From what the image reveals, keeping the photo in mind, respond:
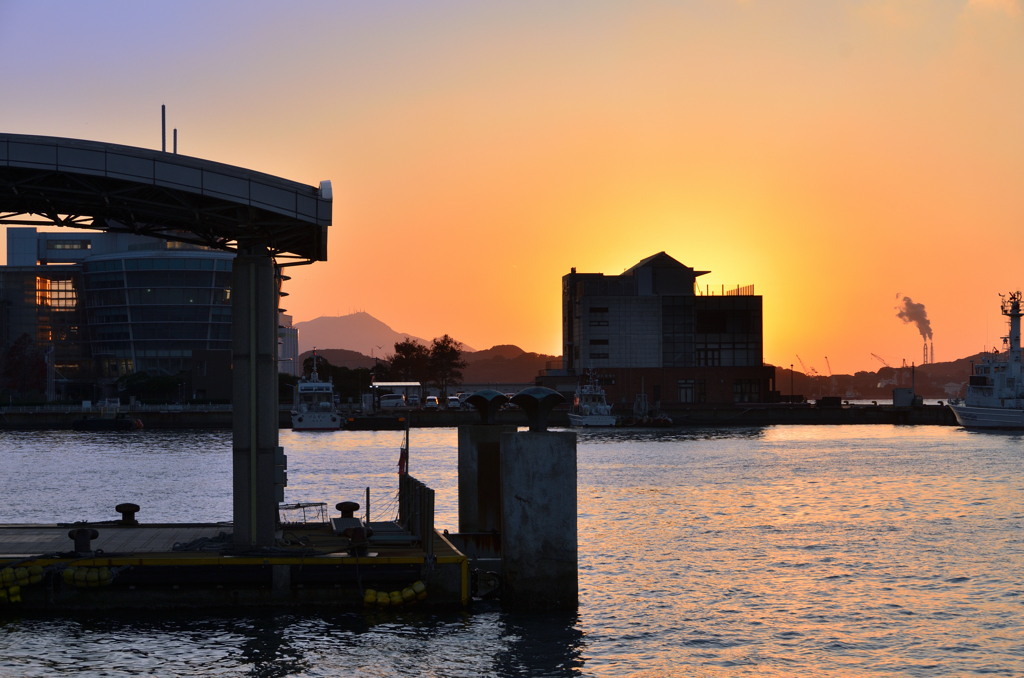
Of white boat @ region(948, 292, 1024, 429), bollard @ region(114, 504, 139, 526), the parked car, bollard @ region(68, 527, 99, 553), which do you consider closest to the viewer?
bollard @ region(68, 527, 99, 553)

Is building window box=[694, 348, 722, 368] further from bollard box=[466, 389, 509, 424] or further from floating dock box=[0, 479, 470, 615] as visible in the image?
floating dock box=[0, 479, 470, 615]

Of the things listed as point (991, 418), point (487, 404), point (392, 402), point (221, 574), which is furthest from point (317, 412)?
point (221, 574)

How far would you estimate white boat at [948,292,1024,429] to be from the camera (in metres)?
144

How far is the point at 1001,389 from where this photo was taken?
150 m

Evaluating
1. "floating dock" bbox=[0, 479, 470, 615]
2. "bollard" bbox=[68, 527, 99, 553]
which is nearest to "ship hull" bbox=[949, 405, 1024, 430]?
"floating dock" bbox=[0, 479, 470, 615]

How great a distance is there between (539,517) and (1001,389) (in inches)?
5619

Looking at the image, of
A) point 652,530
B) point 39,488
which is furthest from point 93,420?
point 652,530

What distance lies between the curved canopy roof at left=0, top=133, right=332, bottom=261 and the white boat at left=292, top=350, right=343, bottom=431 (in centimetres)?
11950

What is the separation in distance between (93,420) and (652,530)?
12217cm

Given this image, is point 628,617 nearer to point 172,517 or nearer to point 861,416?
point 172,517

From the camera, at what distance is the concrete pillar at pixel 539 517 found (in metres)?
26.0

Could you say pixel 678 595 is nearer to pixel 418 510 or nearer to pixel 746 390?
pixel 418 510

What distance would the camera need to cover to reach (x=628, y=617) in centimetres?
2953

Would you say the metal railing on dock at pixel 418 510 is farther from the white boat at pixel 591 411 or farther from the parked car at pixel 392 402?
the parked car at pixel 392 402
